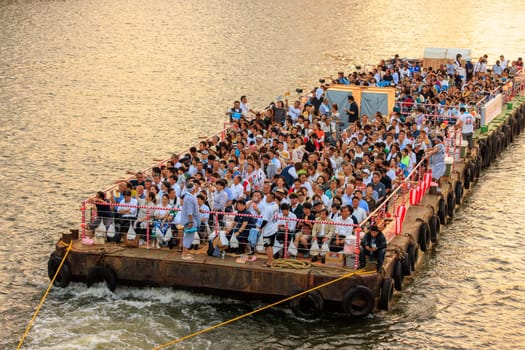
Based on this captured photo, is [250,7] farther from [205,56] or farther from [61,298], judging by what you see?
[61,298]

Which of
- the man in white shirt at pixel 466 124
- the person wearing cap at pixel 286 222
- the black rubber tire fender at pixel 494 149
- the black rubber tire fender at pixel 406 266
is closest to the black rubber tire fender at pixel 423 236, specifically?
the black rubber tire fender at pixel 406 266

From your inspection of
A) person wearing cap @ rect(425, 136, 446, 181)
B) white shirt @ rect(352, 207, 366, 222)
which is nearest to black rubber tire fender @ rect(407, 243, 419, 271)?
white shirt @ rect(352, 207, 366, 222)

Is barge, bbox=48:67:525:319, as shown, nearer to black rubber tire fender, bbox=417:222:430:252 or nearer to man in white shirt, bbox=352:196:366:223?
man in white shirt, bbox=352:196:366:223

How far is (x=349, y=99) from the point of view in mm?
38406

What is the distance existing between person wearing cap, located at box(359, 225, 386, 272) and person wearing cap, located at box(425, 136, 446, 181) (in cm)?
870

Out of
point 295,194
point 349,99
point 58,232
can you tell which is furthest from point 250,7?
point 295,194

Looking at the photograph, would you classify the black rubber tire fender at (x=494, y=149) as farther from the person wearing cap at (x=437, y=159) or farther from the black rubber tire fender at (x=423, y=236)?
the black rubber tire fender at (x=423, y=236)

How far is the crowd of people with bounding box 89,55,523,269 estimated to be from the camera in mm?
25094

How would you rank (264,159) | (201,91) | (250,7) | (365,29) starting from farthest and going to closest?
1. (250,7)
2. (365,29)
3. (201,91)
4. (264,159)

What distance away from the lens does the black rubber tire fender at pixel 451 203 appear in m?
33.9

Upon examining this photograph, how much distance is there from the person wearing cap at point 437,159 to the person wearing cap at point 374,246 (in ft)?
28.6

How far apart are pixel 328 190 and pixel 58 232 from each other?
10.7 meters

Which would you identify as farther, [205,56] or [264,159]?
Result: [205,56]

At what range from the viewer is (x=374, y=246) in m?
24.5
